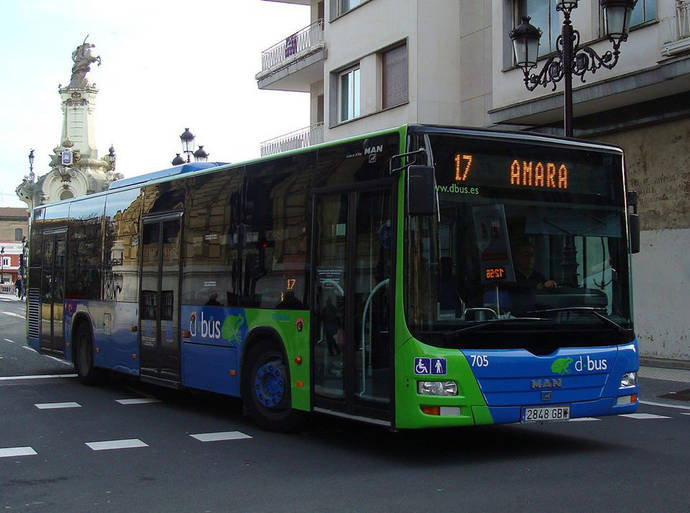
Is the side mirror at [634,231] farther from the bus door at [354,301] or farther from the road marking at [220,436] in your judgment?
the road marking at [220,436]

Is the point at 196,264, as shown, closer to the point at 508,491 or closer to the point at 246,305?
the point at 246,305

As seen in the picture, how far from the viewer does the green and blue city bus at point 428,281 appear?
8.02 meters

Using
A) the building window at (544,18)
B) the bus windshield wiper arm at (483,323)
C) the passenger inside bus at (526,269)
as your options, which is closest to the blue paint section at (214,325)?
the bus windshield wiper arm at (483,323)

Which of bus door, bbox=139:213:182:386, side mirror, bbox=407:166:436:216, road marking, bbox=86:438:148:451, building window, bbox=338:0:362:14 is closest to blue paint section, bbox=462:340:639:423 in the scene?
side mirror, bbox=407:166:436:216

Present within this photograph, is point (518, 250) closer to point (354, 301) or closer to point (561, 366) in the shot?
point (561, 366)

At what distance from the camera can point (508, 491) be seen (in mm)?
7004

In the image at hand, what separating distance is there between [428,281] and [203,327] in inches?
160

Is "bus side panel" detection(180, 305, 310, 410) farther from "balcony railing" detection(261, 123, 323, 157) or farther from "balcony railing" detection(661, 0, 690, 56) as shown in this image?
"balcony railing" detection(261, 123, 323, 157)

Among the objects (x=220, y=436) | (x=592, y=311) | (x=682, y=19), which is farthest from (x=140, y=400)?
(x=682, y=19)

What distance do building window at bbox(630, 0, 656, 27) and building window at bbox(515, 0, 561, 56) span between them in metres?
2.37

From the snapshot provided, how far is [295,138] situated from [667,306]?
46.1 ft

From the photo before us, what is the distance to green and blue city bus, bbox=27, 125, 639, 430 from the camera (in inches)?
316

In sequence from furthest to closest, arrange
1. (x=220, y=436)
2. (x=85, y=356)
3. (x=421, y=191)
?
(x=85, y=356) < (x=220, y=436) < (x=421, y=191)

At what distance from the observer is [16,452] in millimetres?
8828
